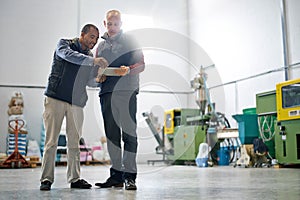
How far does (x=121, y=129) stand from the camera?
2.68 m

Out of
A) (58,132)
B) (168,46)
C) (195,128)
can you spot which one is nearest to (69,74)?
(58,132)

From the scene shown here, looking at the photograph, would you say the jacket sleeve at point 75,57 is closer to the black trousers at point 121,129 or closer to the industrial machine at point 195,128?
the black trousers at point 121,129

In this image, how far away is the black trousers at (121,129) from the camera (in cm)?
256

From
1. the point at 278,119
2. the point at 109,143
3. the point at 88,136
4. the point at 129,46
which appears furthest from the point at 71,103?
the point at 88,136

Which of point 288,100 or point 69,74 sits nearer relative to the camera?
point 69,74

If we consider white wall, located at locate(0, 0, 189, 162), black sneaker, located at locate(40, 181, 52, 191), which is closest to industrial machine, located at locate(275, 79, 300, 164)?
white wall, located at locate(0, 0, 189, 162)

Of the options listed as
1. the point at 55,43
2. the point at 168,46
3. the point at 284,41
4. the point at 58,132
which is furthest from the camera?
the point at 168,46

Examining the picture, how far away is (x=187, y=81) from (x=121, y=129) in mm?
7859

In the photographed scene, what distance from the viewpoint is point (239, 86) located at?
7973mm

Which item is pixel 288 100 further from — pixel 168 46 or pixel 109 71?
pixel 168 46

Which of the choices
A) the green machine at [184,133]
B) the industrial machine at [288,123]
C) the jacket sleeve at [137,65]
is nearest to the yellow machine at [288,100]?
the industrial machine at [288,123]

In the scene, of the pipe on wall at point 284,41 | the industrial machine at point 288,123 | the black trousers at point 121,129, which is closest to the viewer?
the black trousers at point 121,129

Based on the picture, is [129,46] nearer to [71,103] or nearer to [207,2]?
[71,103]

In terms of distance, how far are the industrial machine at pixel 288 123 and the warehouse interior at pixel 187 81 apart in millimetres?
16
